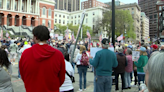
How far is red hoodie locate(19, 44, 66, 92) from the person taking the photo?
2338mm

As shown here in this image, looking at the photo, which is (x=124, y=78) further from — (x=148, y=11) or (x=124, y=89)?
(x=148, y=11)

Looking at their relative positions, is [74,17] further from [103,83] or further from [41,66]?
[41,66]

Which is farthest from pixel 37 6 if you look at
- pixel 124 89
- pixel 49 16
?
pixel 124 89

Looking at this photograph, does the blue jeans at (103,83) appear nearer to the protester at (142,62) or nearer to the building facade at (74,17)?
the protester at (142,62)

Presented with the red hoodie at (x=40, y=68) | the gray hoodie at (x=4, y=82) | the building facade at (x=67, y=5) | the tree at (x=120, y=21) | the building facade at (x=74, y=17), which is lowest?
the gray hoodie at (x=4, y=82)

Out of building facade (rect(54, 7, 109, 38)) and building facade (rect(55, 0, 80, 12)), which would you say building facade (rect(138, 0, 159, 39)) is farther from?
building facade (rect(54, 7, 109, 38))

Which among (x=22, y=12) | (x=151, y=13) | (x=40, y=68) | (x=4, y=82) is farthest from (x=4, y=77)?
(x=151, y=13)

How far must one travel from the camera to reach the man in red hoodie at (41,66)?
2.34 metres

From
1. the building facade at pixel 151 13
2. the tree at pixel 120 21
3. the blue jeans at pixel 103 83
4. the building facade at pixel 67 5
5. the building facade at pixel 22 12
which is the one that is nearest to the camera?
the blue jeans at pixel 103 83

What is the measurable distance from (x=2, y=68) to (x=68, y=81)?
58.8 inches

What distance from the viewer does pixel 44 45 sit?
7.91 ft

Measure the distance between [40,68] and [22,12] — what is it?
5158cm

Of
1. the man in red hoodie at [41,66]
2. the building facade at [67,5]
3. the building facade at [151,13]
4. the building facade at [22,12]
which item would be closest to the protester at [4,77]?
the man in red hoodie at [41,66]

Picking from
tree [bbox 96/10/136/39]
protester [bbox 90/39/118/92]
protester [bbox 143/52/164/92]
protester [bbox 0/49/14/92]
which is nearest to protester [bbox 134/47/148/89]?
protester [bbox 90/39/118/92]
